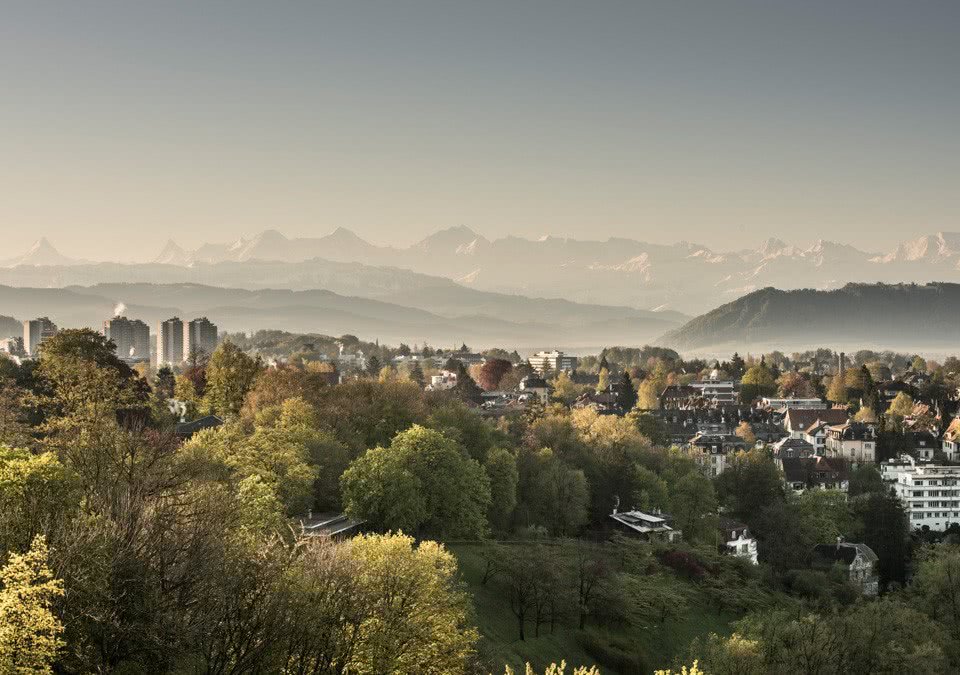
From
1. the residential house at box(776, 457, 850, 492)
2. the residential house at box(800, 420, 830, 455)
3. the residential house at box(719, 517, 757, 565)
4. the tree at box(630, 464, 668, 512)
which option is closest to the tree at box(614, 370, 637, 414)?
the residential house at box(800, 420, 830, 455)

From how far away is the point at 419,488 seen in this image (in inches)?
1905

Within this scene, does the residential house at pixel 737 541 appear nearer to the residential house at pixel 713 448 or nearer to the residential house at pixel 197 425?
the residential house at pixel 713 448

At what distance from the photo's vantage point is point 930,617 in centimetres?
5047

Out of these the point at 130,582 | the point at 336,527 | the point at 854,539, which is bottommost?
the point at 854,539

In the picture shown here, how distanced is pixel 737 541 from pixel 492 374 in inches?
4650

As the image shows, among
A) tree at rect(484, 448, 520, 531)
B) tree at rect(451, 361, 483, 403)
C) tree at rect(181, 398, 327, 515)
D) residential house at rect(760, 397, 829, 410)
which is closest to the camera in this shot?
Answer: tree at rect(181, 398, 327, 515)

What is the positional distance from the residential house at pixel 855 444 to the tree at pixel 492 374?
77.6 meters

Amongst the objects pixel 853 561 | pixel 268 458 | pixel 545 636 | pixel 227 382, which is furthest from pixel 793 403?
pixel 268 458

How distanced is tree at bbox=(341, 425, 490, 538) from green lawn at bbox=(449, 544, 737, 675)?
2128 millimetres

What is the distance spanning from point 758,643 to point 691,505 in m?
32.5

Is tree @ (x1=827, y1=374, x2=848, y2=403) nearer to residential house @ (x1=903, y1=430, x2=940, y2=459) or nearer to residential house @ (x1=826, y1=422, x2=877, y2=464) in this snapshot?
residential house @ (x1=903, y1=430, x2=940, y2=459)

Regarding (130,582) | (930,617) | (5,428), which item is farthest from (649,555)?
(130,582)

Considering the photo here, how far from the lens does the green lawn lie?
38.5m

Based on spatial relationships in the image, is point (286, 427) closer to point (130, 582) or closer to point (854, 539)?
point (130, 582)
